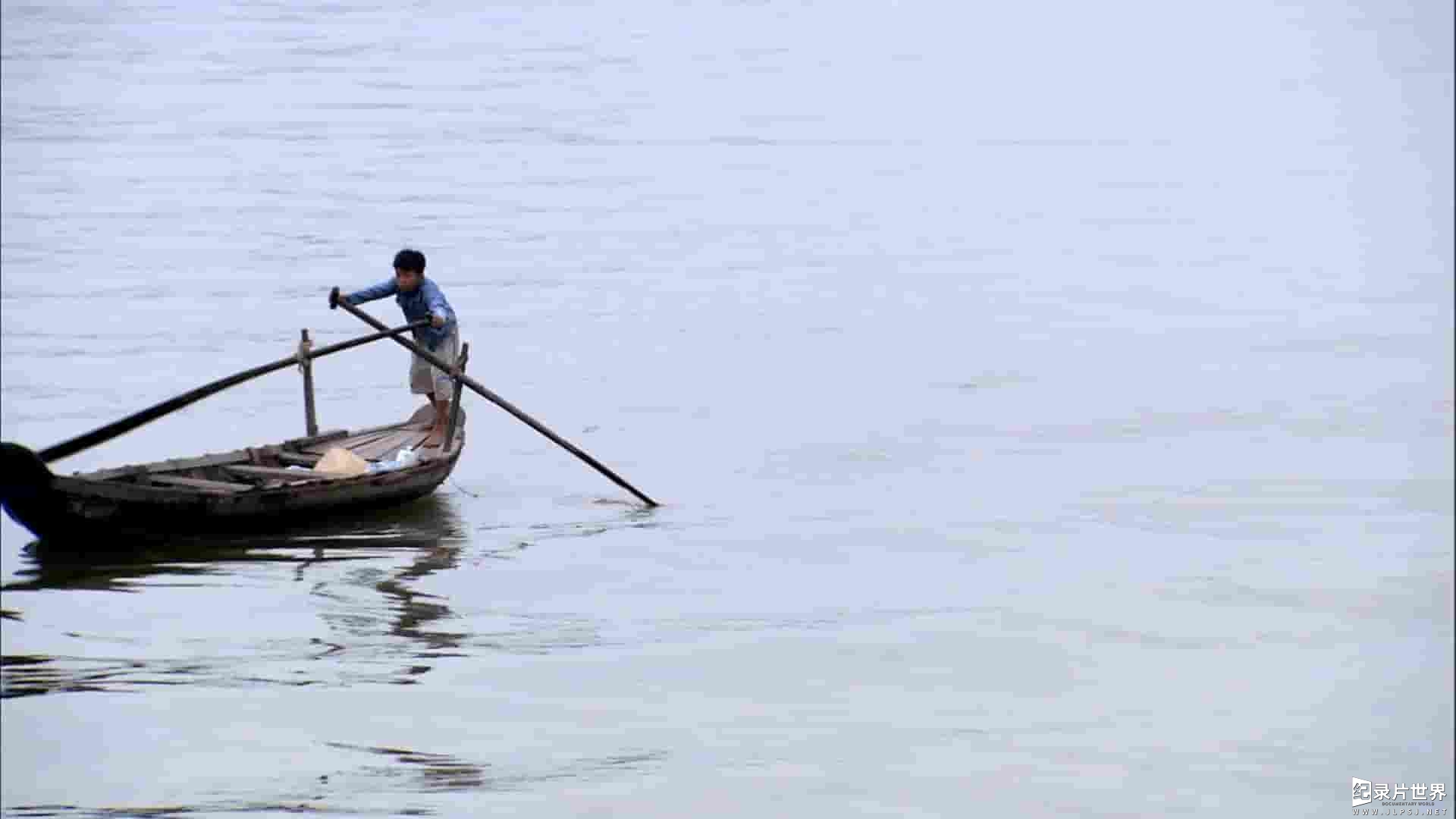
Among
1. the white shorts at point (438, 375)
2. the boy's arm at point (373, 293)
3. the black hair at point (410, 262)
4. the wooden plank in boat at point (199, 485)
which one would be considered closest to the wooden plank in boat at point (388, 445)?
the white shorts at point (438, 375)

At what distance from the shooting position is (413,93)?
3281 cm

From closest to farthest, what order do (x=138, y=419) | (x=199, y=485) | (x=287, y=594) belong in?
(x=287, y=594)
(x=138, y=419)
(x=199, y=485)

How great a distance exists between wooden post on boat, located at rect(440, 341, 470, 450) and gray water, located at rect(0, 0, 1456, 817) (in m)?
0.45

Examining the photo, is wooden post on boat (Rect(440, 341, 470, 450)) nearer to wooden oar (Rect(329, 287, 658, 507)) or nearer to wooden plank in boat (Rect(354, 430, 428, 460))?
wooden oar (Rect(329, 287, 658, 507))

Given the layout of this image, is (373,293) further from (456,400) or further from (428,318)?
(456,400)

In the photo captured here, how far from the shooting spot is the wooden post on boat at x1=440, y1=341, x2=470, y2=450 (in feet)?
36.2

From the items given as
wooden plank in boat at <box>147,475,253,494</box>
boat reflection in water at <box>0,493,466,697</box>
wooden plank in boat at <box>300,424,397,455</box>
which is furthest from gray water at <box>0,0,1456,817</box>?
wooden plank in boat at <box>300,424,397,455</box>

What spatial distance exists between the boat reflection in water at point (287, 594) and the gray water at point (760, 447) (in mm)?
32

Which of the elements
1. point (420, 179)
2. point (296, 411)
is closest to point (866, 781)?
point (296, 411)

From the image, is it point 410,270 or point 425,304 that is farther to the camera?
point 425,304

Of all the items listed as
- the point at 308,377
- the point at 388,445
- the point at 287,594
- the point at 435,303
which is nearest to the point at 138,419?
the point at 287,594

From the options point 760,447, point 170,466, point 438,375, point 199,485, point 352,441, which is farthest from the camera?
point 760,447

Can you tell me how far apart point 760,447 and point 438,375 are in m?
2.59

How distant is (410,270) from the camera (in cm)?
1115
